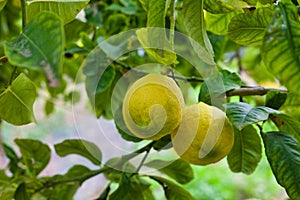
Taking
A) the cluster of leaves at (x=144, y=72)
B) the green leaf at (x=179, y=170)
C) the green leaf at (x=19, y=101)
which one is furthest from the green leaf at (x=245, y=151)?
the green leaf at (x=19, y=101)

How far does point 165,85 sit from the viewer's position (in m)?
0.42

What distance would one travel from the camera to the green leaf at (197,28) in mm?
383

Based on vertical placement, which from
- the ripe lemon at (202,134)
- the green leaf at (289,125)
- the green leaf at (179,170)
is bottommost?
the green leaf at (179,170)

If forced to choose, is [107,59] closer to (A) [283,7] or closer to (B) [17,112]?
(B) [17,112]

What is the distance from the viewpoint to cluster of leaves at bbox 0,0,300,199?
305 millimetres

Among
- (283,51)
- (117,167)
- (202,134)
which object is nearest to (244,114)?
(202,134)

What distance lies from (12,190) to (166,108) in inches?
13.9

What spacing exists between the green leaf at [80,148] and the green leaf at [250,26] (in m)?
0.32

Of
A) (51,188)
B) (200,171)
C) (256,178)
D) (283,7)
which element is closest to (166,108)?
(283,7)

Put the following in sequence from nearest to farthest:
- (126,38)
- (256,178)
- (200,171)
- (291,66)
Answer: (291,66)
(126,38)
(200,171)
(256,178)

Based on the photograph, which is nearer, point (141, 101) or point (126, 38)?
point (141, 101)

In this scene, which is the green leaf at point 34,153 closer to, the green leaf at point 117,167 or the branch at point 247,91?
the green leaf at point 117,167

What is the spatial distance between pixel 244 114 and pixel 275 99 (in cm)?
9

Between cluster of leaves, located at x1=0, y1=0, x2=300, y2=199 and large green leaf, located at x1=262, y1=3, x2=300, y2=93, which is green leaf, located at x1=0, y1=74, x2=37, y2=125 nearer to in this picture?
cluster of leaves, located at x1=0, y1=0, x2=300, y2=199
